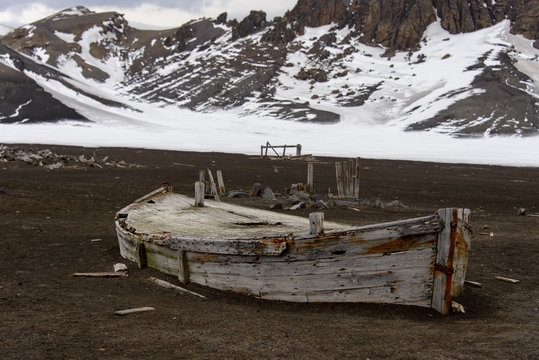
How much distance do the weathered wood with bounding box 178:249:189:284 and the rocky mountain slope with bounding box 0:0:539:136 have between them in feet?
244

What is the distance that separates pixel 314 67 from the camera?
129000 millimetres

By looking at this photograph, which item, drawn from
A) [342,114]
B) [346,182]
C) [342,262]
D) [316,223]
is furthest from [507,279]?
[342,114]

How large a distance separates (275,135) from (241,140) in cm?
1219

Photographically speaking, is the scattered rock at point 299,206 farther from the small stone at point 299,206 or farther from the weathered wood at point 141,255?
the weathered wood at point 141,255

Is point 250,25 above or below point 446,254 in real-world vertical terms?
above

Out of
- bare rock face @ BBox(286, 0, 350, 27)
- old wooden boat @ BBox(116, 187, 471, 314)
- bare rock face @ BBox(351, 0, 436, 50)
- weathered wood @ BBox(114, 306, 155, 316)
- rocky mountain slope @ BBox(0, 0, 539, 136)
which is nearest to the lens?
old wooden boat @ BBox(116, 187, 471, 314)

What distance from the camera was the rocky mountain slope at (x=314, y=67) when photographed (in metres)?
88.5

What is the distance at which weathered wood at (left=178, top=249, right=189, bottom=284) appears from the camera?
741 cm

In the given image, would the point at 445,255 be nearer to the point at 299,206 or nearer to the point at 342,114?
the point at 299,206

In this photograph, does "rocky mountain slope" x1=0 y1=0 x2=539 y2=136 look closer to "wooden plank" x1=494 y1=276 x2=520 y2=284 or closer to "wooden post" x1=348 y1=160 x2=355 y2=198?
"wooden post" x1=348 y1=160 x2=355 y2=198

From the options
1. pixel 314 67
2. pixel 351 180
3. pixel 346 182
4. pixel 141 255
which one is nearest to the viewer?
pixel 141 255

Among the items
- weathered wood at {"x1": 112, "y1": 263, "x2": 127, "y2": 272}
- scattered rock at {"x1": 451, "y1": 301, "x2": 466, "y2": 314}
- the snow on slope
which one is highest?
the snow on slope

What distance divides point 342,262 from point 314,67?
12711 centimetres

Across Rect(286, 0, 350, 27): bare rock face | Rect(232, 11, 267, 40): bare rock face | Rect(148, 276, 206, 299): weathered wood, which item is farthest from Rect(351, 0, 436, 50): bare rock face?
Rect(148, 276, 206, 299): weathered wood
